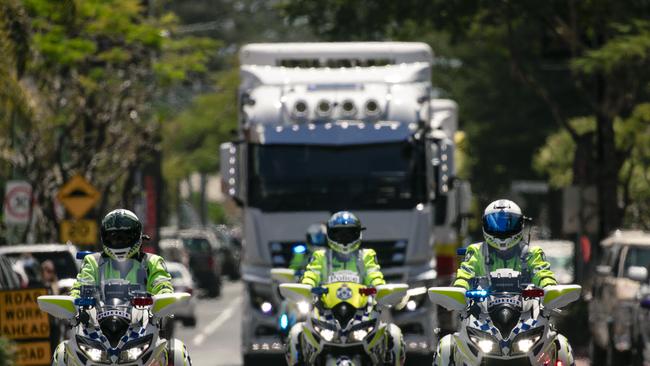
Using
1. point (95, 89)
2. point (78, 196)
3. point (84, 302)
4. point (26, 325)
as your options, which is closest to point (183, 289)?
point (78, 196)

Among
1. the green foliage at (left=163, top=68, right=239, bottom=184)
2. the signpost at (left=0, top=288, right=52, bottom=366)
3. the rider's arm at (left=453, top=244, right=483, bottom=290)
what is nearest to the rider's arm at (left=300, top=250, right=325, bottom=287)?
the rider's arm at (left=453, top=244, right=483, bottom=290)

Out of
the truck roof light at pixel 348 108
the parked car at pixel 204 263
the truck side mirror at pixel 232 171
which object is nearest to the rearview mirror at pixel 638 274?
the truck roof light at pixel 348 108

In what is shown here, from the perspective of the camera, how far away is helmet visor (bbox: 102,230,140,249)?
11297mm

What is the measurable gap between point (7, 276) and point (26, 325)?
2381 millimetres

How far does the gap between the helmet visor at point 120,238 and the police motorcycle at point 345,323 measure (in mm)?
2105

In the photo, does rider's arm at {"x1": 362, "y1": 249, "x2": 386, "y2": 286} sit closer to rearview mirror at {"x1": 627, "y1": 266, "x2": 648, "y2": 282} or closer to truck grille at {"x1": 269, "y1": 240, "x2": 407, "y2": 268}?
rearview mirror at {"x1": 627, "y1": 266, "x2": 648, "y2": 282}

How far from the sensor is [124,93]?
120ft

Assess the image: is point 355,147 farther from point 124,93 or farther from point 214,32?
point 214,32

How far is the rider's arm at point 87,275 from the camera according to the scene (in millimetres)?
11375

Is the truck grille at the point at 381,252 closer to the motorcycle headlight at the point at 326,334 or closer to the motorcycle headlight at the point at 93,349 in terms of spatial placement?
the motorcycle headlight at the point at 326,334

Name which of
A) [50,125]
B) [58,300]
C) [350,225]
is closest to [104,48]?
[50,125]

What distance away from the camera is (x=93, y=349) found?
10.7 m

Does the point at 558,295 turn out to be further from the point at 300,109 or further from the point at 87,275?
the point at 300,109

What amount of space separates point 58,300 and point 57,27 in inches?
799
